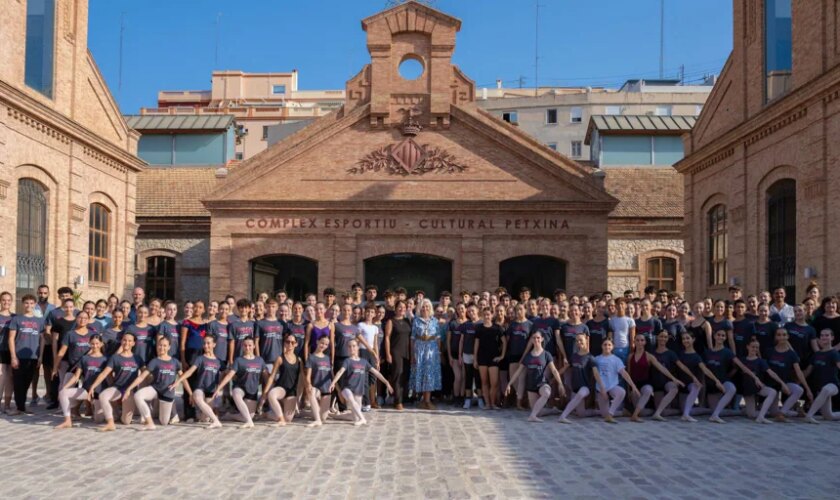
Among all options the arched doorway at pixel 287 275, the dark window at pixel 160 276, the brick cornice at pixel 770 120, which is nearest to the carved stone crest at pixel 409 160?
the arched doorway at pixel 287 275

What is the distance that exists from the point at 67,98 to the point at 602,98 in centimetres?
4287

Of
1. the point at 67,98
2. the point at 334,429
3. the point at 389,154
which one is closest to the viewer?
the point at 334,429

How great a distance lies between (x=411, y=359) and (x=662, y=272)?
17144 mm

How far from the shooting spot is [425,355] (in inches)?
509

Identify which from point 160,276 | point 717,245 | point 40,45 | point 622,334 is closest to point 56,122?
point 40,45

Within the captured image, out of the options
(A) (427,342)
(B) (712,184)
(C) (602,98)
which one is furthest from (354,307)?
(C) (602,98)

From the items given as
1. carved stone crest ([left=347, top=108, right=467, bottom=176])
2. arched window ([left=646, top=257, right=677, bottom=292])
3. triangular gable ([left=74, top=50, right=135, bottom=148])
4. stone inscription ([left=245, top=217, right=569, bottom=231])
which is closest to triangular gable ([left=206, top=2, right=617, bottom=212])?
carved stone crest ([left=347, top=108, right=467, bottom=176])

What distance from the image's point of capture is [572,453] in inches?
356

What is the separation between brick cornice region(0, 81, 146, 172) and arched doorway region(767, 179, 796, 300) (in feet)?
→ 60.5

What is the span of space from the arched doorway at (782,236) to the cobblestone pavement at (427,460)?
7.51m

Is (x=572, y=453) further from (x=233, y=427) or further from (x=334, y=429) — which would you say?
(x=233, y=427)

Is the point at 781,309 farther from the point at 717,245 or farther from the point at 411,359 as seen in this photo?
the point at 717,245

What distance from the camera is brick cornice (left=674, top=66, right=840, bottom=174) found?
1617cm

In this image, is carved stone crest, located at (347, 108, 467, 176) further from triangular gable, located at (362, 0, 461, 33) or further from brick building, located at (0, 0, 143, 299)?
brick building, located at (0, 0, 143, 299)
